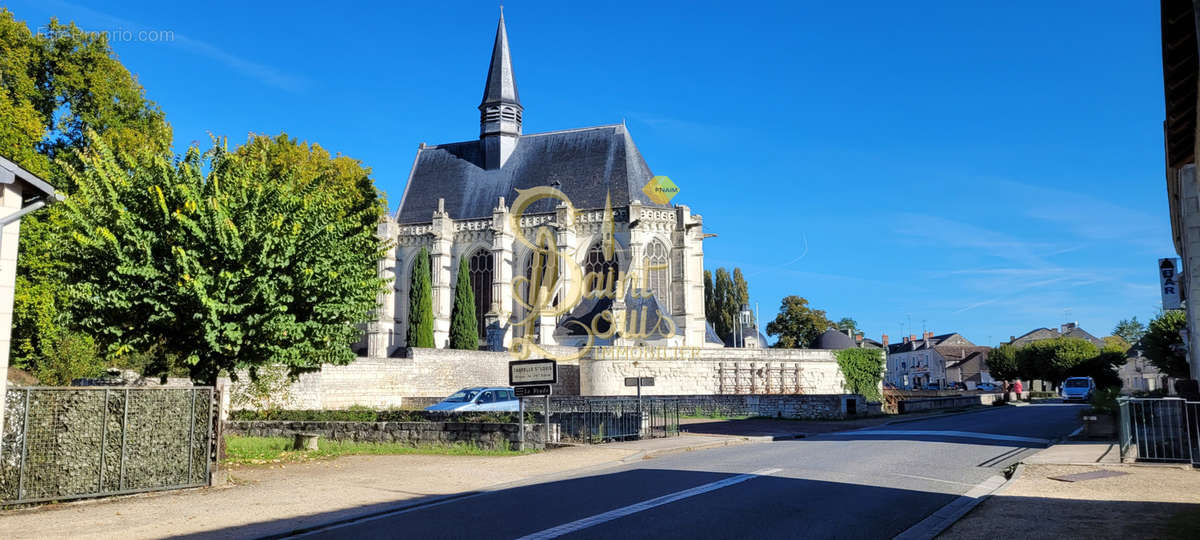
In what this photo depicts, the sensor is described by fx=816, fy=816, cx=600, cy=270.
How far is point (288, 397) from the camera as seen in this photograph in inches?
1030

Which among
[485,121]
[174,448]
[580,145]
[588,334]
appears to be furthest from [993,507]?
[485,121]

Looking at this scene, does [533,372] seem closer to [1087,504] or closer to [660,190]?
[1087,504]

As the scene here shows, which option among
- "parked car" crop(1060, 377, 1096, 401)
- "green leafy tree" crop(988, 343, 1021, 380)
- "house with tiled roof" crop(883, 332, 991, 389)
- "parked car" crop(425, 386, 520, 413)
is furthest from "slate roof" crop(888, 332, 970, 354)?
"parked car" crop(425, 386, 520, 413)

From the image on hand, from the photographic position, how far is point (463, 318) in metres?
43.4

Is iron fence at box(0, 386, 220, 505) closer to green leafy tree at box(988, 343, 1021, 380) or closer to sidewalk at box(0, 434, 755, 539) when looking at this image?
sidewalk at box(0, 434, 755, 539)

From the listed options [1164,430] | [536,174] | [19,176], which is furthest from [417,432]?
[536,174]

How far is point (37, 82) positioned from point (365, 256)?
22.9 m

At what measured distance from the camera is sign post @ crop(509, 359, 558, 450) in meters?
15.7

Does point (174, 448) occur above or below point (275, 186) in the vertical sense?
below

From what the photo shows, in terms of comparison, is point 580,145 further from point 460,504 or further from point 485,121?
point 460,504

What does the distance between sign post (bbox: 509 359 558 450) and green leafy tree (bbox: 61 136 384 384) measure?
13.2 ft

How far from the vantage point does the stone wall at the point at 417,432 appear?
52.4 feet

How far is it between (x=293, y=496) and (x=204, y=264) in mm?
4040

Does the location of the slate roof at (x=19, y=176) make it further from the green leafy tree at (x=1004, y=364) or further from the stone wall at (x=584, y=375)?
the green leafy tree at (x=1004, y=364)
